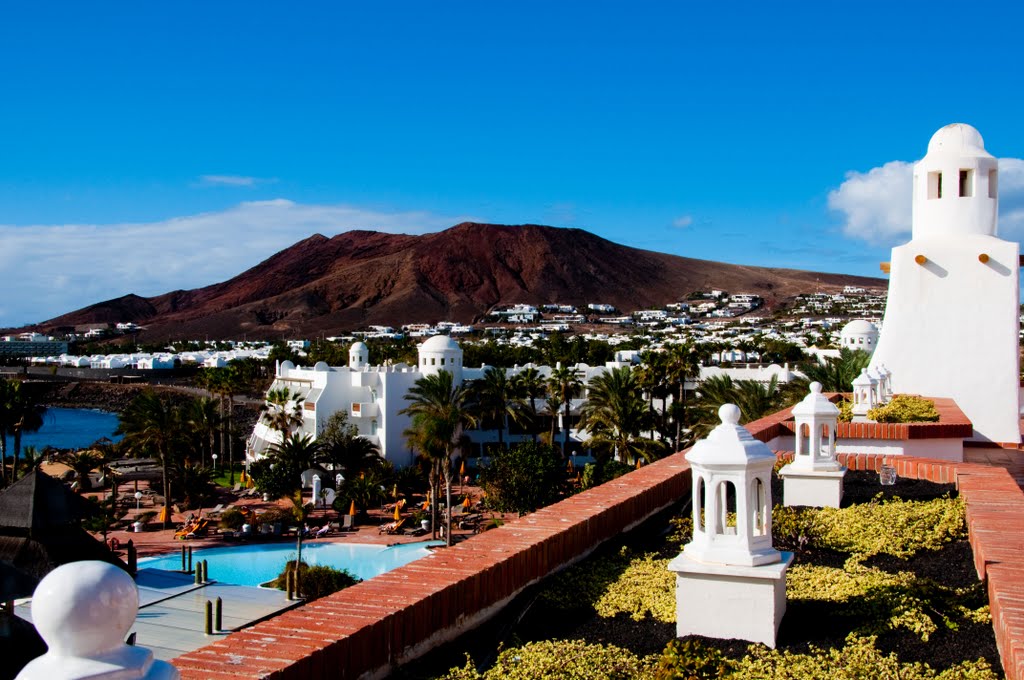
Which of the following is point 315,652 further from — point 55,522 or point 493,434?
point 493,434

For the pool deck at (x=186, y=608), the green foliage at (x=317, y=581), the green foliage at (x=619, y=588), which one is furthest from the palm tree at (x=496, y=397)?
the green foliage at (x=619, y=588)

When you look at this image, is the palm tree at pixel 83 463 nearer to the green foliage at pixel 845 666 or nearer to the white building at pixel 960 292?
the white building at pixel 960 292

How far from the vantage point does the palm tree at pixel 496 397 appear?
1634 inches

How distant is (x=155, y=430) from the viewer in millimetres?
32406

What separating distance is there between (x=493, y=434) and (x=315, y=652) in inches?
1678

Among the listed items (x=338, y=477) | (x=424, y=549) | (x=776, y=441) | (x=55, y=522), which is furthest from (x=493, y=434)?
(x=55, y=522)

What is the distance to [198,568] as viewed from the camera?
1909 cm

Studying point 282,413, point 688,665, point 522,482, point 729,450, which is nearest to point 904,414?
point 729,450

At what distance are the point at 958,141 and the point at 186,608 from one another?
16.3m

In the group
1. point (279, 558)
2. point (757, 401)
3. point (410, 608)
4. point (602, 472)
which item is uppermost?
point (410, 608)

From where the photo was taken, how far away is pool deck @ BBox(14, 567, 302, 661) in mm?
15023

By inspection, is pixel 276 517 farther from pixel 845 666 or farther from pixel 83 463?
pixel 845 666

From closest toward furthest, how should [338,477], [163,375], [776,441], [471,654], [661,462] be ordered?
[471,654] < [661,462] < [776,441] < [338,477] < [163,375]

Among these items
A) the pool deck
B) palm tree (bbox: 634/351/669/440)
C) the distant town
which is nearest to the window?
the pool deck
